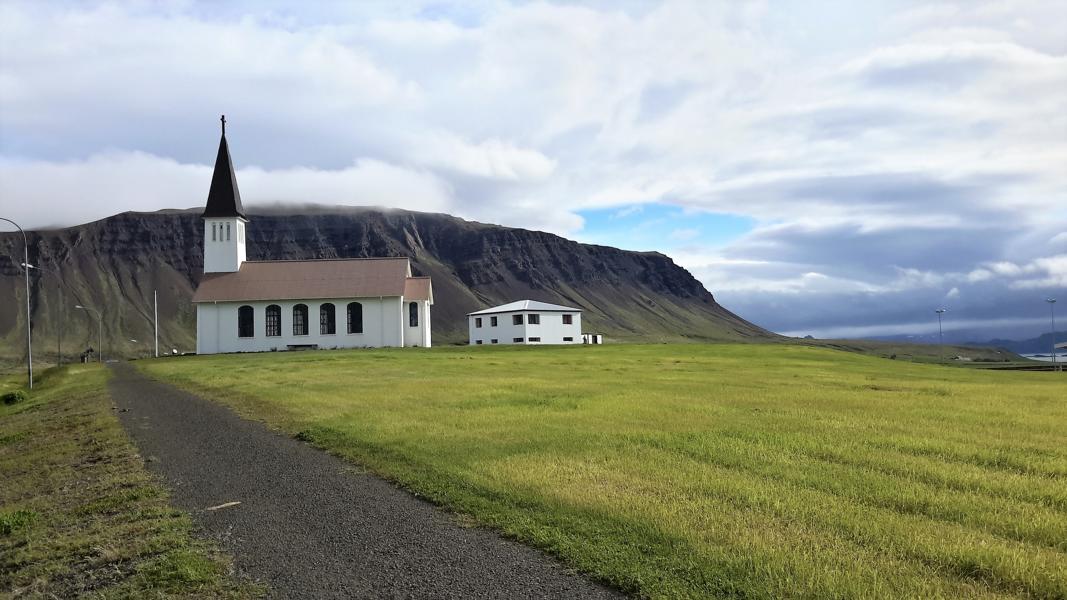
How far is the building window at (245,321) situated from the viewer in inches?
2721

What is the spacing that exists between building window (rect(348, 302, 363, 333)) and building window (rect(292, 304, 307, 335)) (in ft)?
13.9

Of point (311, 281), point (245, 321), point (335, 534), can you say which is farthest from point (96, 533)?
point (245, 321)

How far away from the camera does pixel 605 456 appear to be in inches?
490

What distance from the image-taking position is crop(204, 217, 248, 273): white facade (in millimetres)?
73312

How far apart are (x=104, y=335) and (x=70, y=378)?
573ft

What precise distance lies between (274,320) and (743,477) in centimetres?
6492

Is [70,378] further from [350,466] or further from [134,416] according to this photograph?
[350,466]

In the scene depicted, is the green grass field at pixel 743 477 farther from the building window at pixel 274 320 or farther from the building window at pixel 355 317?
the building window at pixel 274 320

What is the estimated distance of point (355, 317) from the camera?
69750 millimetres

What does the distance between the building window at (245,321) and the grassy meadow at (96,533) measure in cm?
5424

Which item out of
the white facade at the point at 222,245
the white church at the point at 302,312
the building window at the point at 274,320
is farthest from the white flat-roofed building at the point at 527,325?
the white facade at the point at 222,245

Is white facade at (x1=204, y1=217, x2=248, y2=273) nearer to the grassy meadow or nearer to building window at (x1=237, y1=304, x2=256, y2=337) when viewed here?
building window at (x1=237, y1=304, x2=256, y2=337)

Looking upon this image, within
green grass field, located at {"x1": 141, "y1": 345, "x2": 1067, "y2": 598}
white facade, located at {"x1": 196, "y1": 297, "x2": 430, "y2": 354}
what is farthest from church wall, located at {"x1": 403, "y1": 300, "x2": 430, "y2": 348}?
green grass field, located at {"x1": 141, "y1": 345, "x2": 1067, "y2": 598}

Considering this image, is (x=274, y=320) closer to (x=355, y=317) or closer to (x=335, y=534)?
(x=355, y=317)
